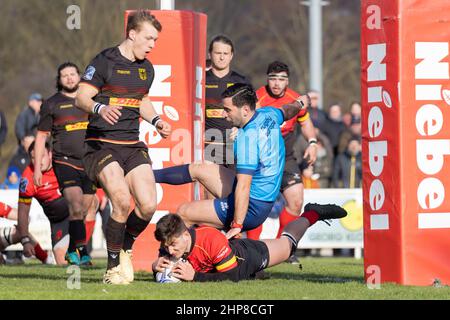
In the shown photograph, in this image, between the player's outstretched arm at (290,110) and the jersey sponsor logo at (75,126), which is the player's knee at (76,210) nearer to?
the jersey sponsor logo at (75,126)

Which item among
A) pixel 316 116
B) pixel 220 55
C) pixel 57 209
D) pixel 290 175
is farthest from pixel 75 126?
pixel 316 116

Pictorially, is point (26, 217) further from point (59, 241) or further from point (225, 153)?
point (225, 153)

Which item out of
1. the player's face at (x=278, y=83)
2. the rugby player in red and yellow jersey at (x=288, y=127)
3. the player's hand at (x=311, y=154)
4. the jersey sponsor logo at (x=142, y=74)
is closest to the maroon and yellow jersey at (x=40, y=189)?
the rugby player in red and yellow jersey at (x=288, y=127)

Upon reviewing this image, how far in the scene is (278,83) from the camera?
623 inches

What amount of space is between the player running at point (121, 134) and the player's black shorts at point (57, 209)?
534 centimetres

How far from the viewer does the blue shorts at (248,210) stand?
1251cm

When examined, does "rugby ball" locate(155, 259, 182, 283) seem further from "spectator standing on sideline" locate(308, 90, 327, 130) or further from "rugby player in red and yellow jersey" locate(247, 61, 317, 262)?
"spectator standing on sideline" locate(308, 90, 327, 130)

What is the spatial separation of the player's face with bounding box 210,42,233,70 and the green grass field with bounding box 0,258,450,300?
9.28 ft

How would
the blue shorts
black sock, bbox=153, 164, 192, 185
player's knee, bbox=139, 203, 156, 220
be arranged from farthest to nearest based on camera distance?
black sock, bbox=153, 164, 192, 185
the blue shorts
player's knee, bbox=139, 203, 156, 220

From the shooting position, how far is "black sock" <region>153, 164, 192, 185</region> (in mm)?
12945

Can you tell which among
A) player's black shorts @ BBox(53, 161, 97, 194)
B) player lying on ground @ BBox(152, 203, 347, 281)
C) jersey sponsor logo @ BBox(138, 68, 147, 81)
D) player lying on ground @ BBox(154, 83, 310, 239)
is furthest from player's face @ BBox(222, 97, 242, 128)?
player's black shorts @ BBox(53, 161, 97, 194)

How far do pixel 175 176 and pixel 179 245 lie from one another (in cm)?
151
